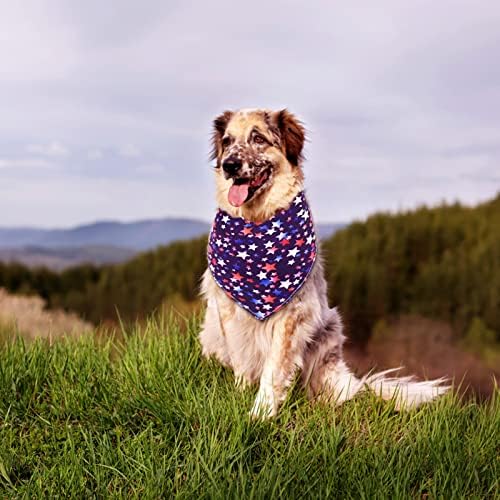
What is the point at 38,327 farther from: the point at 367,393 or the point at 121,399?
the point at 367,393

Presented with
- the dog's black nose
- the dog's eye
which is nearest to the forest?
the dog's eye

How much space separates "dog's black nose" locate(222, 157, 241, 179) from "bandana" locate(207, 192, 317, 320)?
1.53 feet

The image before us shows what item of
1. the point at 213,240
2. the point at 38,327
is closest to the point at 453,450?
the point at 213,240

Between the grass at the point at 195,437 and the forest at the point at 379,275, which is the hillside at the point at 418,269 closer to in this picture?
the forest at the point at 379,275

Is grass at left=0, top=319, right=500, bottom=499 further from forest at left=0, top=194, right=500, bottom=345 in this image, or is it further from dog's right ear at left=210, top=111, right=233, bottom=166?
forest at left=0, top=194, right=500, bottom=345

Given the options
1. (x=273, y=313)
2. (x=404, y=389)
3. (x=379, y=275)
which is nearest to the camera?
(x=273, y=313)

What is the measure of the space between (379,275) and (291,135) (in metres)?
11.6

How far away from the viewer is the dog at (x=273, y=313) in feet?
16.2

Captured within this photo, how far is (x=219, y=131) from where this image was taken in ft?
17.3

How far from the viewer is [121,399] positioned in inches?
196

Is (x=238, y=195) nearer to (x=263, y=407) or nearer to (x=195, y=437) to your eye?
(x=263, y=407)

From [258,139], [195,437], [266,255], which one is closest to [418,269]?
[266,255]

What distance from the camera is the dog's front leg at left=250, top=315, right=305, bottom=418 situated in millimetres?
4961

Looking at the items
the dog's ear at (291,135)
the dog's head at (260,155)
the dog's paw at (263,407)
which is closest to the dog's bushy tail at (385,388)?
the dog's paw at (263,407)
